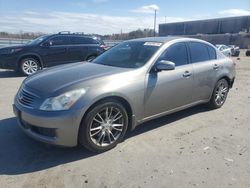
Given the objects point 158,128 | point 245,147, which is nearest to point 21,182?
point 158,128

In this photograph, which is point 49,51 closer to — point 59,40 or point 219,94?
point 59,40

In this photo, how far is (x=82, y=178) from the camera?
10.7ft

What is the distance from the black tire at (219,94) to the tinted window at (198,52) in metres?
0.75

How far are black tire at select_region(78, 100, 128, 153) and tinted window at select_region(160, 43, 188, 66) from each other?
1.32 m

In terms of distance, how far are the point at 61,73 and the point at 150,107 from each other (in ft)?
5.08

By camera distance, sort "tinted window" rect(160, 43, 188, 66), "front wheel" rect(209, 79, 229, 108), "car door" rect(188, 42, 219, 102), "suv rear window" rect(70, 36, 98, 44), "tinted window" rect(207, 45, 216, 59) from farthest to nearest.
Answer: "suv rear window" rect(70, 36, 98, 44)
"front wheel" rect(209, 79, 229, 108)
"tinted window" rect(207, 45, 216, 59)
"car door" rect(188, 42, 219, 102)
"tinted window" rect(160, 43, 188, 66)

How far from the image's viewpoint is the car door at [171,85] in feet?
14.3

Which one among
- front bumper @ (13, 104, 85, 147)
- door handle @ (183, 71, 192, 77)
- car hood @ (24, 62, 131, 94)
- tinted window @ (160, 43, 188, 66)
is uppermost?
tinted window @ (160, 43, 188, 66)

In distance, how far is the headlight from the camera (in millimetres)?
3486

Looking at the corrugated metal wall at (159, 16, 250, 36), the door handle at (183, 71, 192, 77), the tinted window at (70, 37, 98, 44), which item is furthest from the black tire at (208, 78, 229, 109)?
the corrugated metal wall at (159, 16, 250, 36)

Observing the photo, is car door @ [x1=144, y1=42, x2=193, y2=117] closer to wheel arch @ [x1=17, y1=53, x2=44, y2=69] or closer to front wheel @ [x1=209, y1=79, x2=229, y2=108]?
front wheel @ [x1=209, y1=79, x2=229, y2=108]

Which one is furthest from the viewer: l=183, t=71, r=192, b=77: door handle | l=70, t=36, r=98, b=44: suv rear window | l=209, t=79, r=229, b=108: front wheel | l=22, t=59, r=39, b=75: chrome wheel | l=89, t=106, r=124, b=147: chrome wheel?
l=70, t=36, r=98, b=44: suv rear window

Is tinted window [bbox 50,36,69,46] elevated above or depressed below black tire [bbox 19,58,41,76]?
above

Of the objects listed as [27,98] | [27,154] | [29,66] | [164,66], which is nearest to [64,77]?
[27,98]
